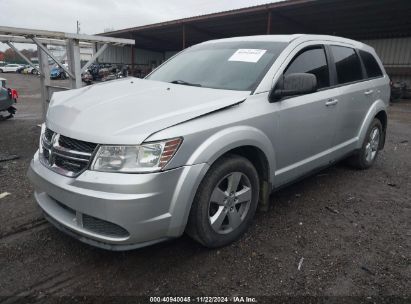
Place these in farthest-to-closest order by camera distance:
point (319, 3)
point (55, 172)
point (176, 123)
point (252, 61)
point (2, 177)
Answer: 1. point (319, 3)
2. point (2, 177)
3. point (252, 61)
4. point (55, 172)
5. point (176, 123)

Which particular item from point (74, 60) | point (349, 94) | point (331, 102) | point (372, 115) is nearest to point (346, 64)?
point (349, 94)

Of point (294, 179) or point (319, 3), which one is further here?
point (319, 3)

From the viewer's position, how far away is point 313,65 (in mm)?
3559

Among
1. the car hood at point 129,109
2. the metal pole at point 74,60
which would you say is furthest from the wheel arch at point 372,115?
the metal pole at point 74,60

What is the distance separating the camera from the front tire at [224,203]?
2479 millimetres

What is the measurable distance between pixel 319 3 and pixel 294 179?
12.7 m

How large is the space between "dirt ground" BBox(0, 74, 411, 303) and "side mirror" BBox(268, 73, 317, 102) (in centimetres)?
126

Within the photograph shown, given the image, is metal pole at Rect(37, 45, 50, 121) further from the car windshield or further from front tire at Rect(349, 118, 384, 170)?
front tire at Rect(349, 118, 384, 170)

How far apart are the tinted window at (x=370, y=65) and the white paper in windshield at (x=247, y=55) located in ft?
6.78

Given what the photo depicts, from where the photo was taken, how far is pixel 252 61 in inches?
126

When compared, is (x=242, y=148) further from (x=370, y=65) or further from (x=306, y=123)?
(x=370, y=65)

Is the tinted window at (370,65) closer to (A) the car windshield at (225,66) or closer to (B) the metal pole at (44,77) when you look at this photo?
(A) the car windshield at (225,66)

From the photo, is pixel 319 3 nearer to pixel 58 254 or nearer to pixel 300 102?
pixel 300 102

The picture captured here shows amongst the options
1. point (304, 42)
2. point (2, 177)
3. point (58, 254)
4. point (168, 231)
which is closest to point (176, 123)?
point (168, 231)
